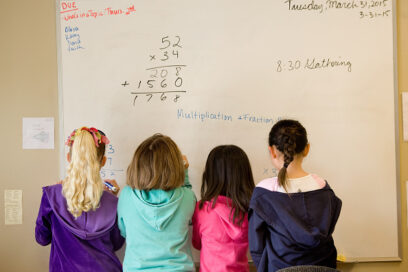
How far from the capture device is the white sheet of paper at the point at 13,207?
76.8 inches

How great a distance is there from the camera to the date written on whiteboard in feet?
6.23

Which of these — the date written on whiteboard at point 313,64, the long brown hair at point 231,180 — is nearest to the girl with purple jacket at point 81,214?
the long brown hair at point 231,180

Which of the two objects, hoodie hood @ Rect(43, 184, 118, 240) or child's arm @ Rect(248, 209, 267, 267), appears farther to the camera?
hoodie hood @ Rect(43, 184, 118, 240)

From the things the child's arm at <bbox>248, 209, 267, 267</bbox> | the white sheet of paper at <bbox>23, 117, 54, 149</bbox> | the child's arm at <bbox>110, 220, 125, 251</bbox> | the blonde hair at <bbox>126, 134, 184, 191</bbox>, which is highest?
the white sheet of paper at <bbox>23, 117, 54, 149</bbox>

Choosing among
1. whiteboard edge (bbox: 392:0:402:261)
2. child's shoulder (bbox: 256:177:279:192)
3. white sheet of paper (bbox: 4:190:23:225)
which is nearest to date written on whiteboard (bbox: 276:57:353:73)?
whiteboard edge (bbox: 392:0:402:261)

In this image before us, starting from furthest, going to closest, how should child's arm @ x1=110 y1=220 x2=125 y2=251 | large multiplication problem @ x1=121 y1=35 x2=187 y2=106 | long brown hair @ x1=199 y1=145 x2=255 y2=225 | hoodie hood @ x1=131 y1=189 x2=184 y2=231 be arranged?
1. large multiplication problem @ x1=121 y1=35 x2=187 y2=106
2. child's arm @ x1=110 y1=220 x2=125 y2=251
3. long brown hair @ x1=199 y1=145 x2=255 y2=225
4. hoodie hood @ x1=131 y1=189 x2=184 y2=231

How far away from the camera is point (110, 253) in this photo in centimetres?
159

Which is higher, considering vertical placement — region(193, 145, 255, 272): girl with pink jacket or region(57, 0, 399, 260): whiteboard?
region(57, 0, 399, 260): whiteboard

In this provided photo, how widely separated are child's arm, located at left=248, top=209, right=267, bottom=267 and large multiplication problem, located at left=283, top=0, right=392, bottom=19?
1.29 metres

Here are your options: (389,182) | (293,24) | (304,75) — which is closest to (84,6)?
(293,24)

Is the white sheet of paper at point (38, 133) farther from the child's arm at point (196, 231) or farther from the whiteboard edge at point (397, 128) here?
the whiteboard edge at point (397, 128)

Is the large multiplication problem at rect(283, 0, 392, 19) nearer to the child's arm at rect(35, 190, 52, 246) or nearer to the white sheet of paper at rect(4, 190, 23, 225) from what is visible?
the child's arm at rect(35, 190, 52, 246)

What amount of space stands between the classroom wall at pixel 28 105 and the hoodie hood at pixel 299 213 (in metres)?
0.98

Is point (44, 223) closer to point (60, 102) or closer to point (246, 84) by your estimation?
point (60, 102)
